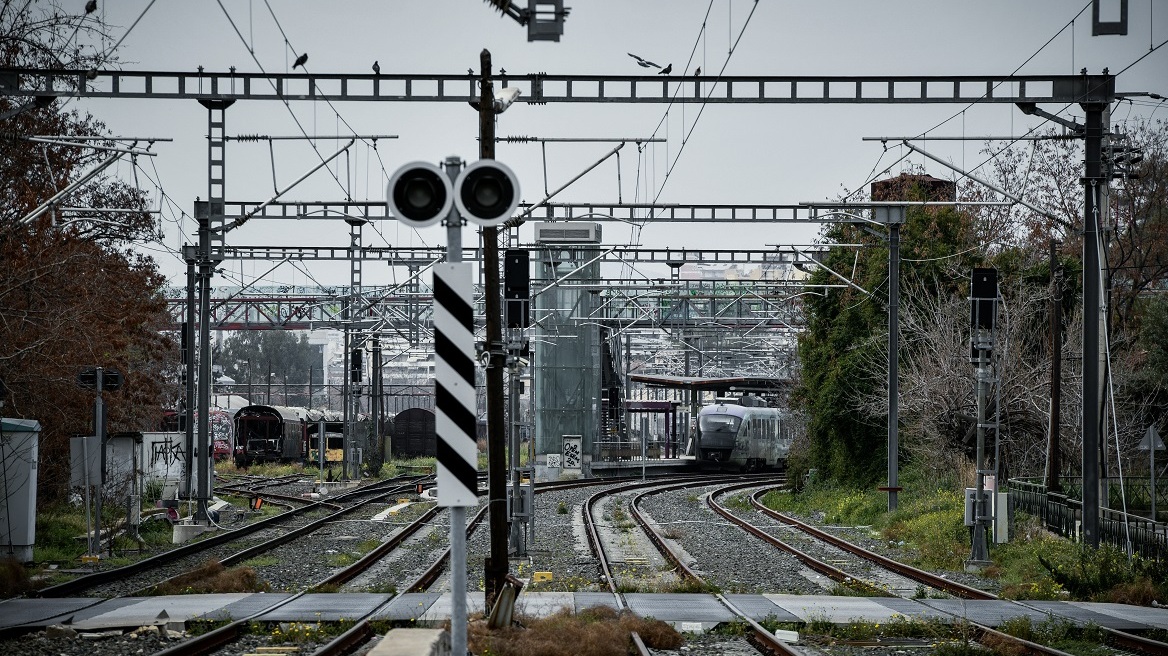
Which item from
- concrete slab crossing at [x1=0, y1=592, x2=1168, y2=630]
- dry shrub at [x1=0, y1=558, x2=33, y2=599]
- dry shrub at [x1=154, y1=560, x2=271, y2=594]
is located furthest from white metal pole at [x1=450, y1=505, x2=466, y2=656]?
dry shrub at [x1=0, y1=558, x2=33, y2=599]

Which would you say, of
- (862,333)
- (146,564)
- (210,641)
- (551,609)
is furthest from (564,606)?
(862,333)

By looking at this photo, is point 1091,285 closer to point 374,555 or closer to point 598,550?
point 598,550

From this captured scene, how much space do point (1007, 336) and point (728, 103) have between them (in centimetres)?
1413

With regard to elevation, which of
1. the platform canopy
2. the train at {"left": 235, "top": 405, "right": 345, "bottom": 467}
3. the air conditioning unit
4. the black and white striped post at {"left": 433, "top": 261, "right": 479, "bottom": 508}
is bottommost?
the train at {"left": 235, "top": 405, "right": 345, "bottom": 467}

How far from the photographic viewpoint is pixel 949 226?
38.0 metres

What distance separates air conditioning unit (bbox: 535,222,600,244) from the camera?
29234 millimetres

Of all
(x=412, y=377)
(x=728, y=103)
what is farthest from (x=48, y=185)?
(x=412, y=377)

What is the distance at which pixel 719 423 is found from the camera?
6034 cm

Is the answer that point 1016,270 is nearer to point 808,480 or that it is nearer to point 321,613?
point 808,480

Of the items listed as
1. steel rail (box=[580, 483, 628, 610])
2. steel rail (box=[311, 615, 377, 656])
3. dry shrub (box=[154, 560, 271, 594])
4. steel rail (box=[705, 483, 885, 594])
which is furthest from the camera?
steel rail (box=[705, 483, 885, 594])

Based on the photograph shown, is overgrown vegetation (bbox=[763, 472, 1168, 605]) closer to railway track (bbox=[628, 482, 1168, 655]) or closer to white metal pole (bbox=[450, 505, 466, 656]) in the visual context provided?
railway track (bbox=[628, 482, 1168, 655])

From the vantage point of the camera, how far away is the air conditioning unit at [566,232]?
95.9ft

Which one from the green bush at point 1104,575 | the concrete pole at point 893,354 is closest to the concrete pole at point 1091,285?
the green bush at point 1104,575

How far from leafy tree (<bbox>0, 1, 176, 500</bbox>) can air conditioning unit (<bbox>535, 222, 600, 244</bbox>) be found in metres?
9.12
